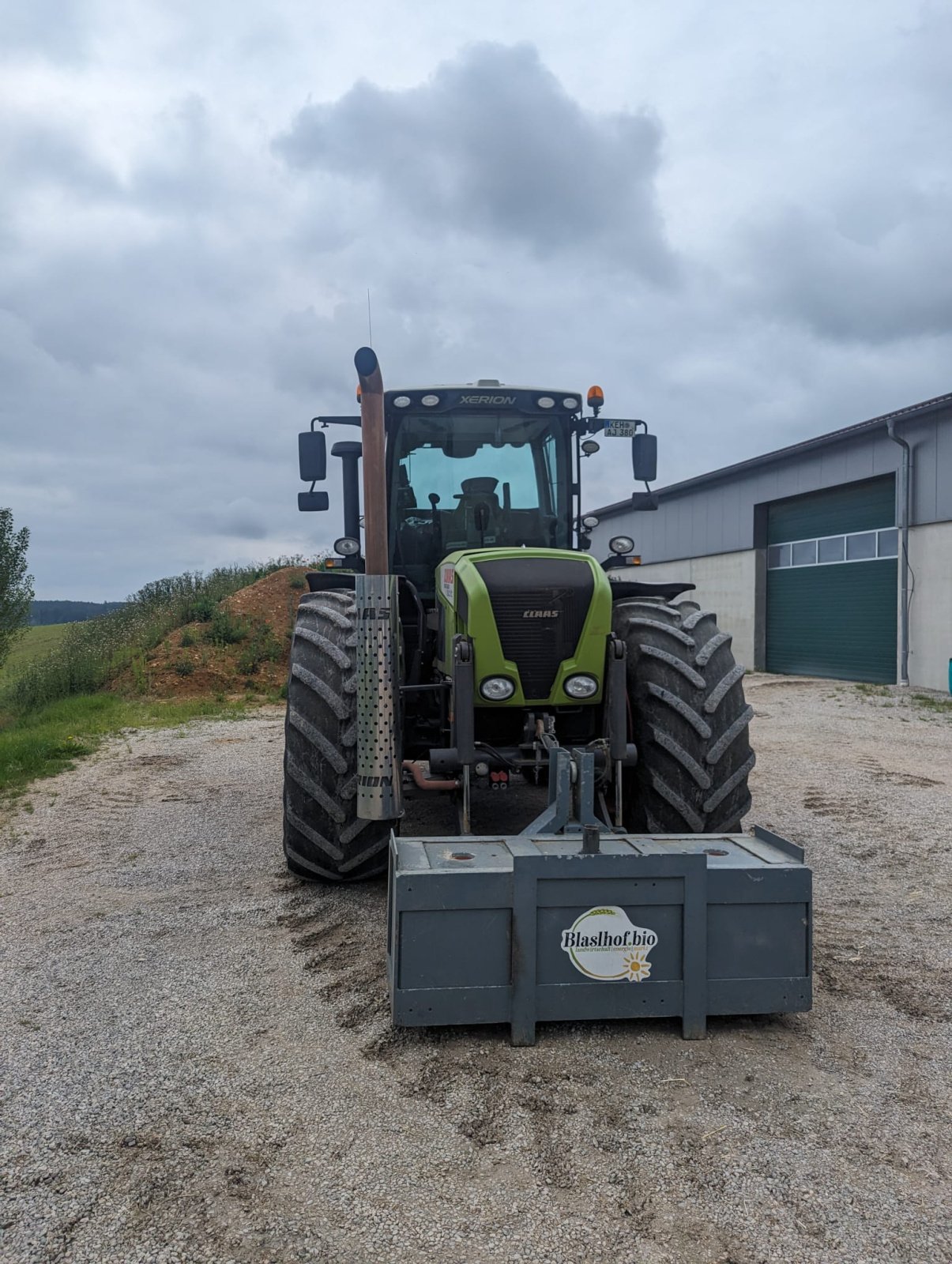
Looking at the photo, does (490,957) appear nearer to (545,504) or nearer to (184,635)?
(545,504)

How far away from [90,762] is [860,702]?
11.2 meters

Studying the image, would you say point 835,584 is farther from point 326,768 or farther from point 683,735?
point 326,768

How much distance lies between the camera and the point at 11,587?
2491 centimetres

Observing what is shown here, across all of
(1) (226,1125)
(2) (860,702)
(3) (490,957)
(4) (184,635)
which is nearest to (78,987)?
(1) (226,1125)

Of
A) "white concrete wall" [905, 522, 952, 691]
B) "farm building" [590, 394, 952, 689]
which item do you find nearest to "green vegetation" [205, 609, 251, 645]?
"farm building" [590, 394, 952, 689]

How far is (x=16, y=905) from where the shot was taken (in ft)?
15.4

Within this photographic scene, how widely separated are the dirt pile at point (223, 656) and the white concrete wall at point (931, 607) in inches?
414

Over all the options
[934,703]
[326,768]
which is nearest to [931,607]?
[934,703]

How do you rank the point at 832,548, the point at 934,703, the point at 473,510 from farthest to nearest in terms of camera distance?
the point at 832,548
the point at 934,703
the point at 473,510

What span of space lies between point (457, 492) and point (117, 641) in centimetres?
1500

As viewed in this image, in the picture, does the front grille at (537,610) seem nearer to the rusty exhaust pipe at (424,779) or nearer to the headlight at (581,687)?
the headlight at (581,687)

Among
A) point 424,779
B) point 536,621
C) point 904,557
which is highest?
point 904,557

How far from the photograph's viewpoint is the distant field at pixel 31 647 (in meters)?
20.6

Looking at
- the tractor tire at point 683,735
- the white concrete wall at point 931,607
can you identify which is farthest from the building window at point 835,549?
the tractor tire at point 683,735
